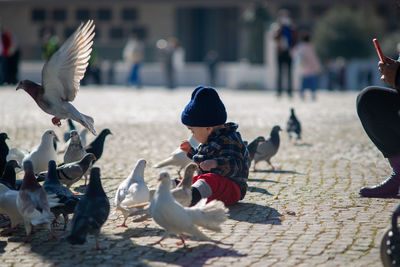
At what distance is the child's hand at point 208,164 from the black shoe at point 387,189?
Answer: 5.57ft

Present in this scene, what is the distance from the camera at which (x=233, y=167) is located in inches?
257

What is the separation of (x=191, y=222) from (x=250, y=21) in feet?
90.4

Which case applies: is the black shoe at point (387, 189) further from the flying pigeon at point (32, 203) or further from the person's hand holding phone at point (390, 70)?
the flying pigeon at point (32, 203)

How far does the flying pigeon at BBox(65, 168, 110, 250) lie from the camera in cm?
499

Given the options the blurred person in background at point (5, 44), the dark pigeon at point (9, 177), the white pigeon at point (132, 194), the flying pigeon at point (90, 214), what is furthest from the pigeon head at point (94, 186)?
the blurred person in background at point (5, 44)

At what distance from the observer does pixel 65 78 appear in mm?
7227

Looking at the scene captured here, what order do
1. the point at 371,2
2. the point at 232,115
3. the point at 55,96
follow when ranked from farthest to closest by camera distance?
the point at 371,2 < the point at 232,115 < the point at 55,96

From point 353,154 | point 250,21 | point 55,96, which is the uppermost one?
point 250,21

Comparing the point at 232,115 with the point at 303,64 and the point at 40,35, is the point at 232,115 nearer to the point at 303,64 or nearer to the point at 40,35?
the point at 303,64

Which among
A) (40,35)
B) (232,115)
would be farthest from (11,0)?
(232,115)

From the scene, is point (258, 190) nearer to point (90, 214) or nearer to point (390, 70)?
point (390, 70)

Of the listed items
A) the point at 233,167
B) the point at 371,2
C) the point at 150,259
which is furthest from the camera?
the point at 371,2

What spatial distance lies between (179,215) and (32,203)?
3.73 ft

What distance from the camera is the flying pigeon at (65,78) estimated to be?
23.3 ft
